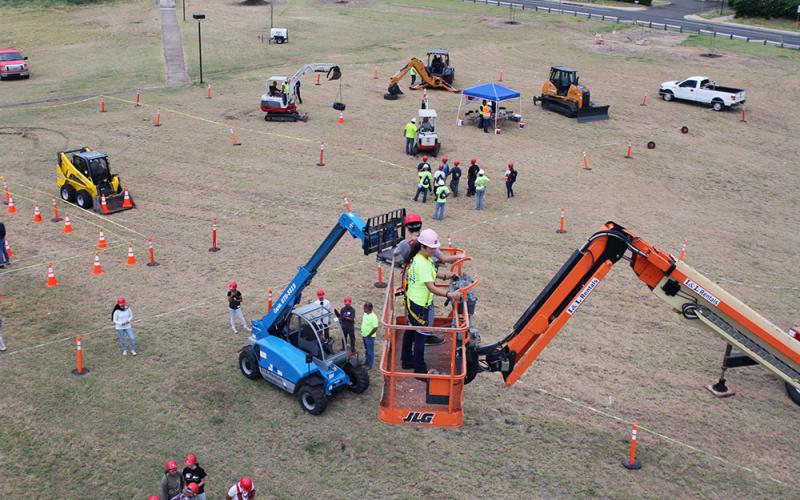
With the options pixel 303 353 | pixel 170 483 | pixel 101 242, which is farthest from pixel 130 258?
pixel 170 483

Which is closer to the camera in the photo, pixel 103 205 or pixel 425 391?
pixel 425 391

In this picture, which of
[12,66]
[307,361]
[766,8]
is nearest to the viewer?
[307,361]

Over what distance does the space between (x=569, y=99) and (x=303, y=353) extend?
1089 inches

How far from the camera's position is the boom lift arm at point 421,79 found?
41.7 meters

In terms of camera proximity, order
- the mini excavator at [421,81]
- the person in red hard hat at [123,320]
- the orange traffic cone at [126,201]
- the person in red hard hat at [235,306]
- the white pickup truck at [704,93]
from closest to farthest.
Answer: the person in red hard hat at [123,320], the person in red hard hat at [235,306], the orange traffic cone at [126,201], the white pickup truck at [704,93], the mini excavator at [421,81]

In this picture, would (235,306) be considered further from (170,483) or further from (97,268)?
(170,483)

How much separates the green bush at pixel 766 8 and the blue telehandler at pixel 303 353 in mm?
63543

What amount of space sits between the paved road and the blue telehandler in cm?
5454

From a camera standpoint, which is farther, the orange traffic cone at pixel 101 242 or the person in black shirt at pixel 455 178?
the person in black shirt at pixel 455 178

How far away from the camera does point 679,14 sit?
71.6 meters

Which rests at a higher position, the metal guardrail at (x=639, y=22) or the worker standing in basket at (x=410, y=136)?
the metal guardrail at (x=639, y=22)

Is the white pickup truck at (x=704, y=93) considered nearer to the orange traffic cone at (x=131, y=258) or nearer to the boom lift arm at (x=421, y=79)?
the boom lift arm at (x=421, y=79)

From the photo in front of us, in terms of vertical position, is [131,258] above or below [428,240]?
below

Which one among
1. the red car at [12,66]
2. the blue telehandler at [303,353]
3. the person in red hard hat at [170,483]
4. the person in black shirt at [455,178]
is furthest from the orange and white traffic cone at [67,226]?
the red car at [12,66]
